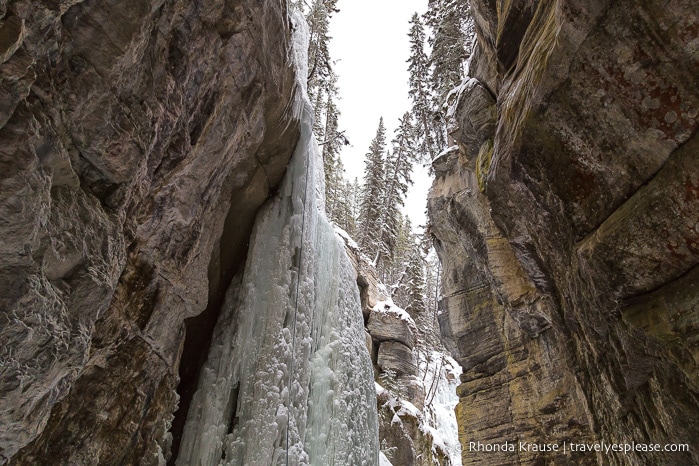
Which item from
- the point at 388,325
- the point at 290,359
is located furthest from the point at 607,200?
the point at 388,325

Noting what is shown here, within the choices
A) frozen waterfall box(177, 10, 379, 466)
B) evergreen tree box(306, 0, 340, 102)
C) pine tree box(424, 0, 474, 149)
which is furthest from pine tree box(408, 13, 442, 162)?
frozen waterfall box(177, 10, 379, 466)

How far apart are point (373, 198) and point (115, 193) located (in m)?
20.2

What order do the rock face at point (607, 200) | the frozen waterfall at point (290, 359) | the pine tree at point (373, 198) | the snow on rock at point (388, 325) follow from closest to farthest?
the rock face at point (607, 200)
the frozen waterfall at point (290, 359)
the snow on rock at point (388, 325)
the pine tree at point (373, 198)

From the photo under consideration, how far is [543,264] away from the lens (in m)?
7.12

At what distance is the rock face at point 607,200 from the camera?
4133mm

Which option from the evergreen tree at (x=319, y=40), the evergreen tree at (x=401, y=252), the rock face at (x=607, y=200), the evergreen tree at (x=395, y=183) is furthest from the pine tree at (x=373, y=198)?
the rock face at (x=607, y=200)

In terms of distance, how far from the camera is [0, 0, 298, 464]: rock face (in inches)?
97.0

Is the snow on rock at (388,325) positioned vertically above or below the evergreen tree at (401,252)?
below

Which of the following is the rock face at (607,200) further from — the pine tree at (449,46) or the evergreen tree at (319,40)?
the evergreen tree at (319,40)

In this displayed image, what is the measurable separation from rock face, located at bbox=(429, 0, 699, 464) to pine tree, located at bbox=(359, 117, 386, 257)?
13904 millimetres

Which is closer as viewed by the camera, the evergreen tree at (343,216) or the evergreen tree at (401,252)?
the evergreen tree at (343,216)

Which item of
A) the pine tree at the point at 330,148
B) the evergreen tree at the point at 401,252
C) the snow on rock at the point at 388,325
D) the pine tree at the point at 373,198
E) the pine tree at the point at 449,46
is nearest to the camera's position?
the pine tree at the point at 449,46

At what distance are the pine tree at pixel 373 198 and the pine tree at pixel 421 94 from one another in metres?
4.60

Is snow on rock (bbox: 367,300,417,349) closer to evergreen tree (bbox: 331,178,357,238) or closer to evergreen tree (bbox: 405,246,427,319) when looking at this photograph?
evergreen tree (bbox: 405,246,427,319)
